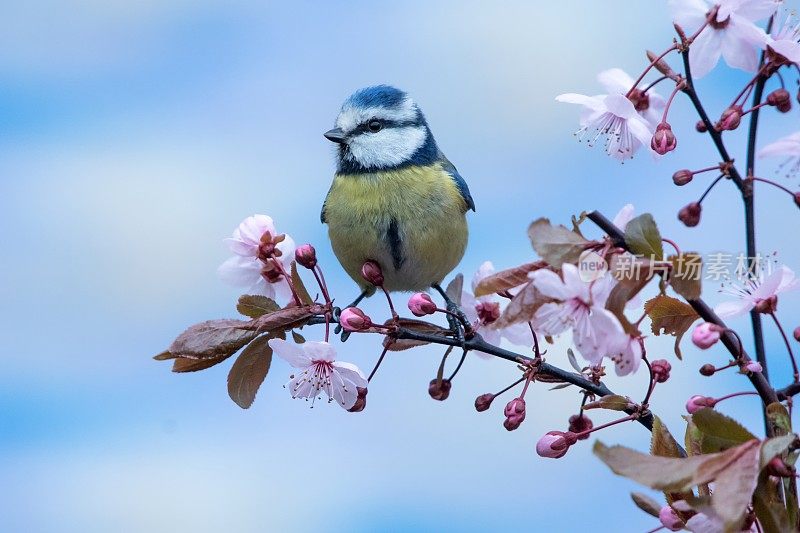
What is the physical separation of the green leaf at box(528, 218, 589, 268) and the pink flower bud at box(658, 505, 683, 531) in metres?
0.58

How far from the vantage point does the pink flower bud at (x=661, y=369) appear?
2.01 meters

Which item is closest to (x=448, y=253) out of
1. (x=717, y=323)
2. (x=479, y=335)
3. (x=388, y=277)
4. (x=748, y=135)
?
(x=388, y=277)

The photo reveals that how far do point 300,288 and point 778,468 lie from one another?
113 cm

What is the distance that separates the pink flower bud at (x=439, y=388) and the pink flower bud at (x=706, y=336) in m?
0.79

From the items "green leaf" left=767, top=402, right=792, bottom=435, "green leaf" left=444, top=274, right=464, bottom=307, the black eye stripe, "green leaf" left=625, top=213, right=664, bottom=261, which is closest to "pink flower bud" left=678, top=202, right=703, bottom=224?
"green leaf" left=625, top=213, right=664, bottom=261

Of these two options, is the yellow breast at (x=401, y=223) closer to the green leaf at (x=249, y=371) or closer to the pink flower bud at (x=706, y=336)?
the green leaf at (x=249, y=371)

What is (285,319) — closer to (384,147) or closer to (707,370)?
(707,370)

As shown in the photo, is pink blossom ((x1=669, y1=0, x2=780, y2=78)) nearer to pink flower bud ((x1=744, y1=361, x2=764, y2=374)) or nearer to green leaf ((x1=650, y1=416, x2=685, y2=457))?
pink flower bud ((x1=744, y1=361, x2=764, y2=374))

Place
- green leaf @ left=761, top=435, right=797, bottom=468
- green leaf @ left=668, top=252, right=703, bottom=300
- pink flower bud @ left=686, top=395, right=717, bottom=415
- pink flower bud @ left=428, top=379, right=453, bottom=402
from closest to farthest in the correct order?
green leaf @ left=761, top=435, right=797, bottom=468 < green leaf @ left=668, top=252, right=703, bottom=300 < pink flower bud @ left=686, top=395, right=717, bottom=415 < pink flower bud @ left=428, top=379, right=453, bottom=402

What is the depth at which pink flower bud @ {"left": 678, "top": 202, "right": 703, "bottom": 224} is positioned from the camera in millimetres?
1881

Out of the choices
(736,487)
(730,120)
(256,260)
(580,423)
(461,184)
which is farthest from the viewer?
(461,184)

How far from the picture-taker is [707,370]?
1.91 meters

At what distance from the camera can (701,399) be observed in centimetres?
185

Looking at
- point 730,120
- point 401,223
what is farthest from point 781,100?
point 401,223
